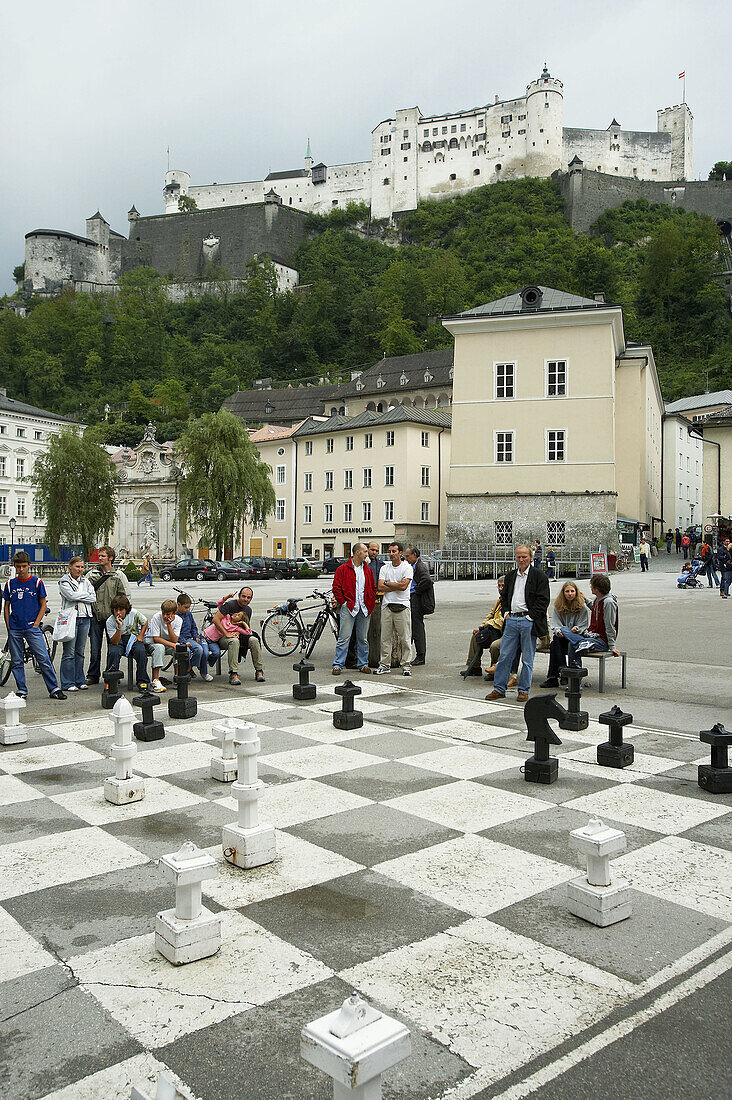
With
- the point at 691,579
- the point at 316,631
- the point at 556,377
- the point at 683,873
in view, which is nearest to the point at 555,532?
the point at 556,377

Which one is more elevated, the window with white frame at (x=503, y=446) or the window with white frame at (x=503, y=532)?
the window with white frame at (x=503, y=446)

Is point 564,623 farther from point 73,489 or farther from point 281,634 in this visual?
point 73,489

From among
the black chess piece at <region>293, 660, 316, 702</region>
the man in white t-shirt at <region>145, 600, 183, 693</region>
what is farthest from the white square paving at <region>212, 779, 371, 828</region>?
the man in white t-shirt at <region>145, 600, 183, 693</region>

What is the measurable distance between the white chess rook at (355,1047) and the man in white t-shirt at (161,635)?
867 centimetres

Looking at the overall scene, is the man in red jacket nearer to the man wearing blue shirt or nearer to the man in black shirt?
the man in black shirt

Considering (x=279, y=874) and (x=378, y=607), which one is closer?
(x=279, y=874)

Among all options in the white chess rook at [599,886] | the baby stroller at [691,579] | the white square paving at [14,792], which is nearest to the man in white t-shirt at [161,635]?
the white square paving at [14,792]

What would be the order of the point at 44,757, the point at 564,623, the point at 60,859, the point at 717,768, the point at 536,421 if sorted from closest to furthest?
the point at 60,859, the point at 717,768, the point at 44,757, the point at 564,623, the point at 536,421

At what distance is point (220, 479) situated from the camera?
162ft

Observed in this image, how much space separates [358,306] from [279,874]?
114 metres

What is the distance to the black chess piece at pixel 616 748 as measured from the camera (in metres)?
6.71

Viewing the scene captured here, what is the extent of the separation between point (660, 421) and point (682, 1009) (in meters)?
66.8

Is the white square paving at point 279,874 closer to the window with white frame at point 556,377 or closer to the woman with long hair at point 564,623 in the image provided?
the woman with long hair at point 564,623

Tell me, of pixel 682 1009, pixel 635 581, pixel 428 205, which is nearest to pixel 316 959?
pixel 682 1009
